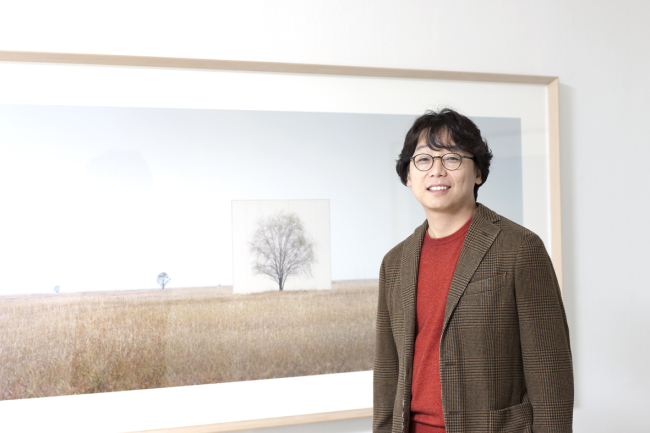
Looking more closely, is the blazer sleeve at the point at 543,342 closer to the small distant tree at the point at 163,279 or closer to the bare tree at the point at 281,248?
the bare tree at the point at 281,248

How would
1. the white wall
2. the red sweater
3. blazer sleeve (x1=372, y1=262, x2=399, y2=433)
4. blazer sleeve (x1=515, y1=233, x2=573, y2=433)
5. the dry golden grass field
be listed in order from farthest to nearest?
the white wall
the dry golden grass field
blazer sleeve (x1=372, y1=262, x2=399, y2=433)
the red sweater
blazer sleeve (x1=515, y1=233, x2=573, y2=433)

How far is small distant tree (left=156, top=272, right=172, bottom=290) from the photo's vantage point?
1.72m

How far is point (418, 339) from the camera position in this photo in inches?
52.7

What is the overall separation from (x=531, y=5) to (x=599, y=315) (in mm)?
1232

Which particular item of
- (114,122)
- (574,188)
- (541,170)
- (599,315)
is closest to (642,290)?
(599,315)

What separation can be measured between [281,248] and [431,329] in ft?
2.22

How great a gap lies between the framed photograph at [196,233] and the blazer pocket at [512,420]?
0.70 metres

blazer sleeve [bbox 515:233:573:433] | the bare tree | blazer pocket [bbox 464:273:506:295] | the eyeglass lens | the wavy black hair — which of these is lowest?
blazer sleeve [bbox 515:233:573:433]

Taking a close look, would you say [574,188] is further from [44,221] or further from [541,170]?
[44,221]

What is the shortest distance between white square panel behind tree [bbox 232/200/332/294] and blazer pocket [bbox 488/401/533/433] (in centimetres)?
77

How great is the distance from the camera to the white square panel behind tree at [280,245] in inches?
70.7

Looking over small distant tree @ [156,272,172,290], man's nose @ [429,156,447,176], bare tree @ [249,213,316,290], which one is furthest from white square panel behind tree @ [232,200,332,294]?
man's nose @ [429,156,447,176]

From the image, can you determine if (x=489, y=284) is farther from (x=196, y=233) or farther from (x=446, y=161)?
(x=196, y=233)

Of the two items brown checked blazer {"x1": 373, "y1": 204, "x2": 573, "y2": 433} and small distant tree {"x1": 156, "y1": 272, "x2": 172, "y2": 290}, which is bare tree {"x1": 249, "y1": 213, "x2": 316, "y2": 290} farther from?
brown checked blazer {"x1": 373, "y1": 204, "x2": 573, "y2": 433}
